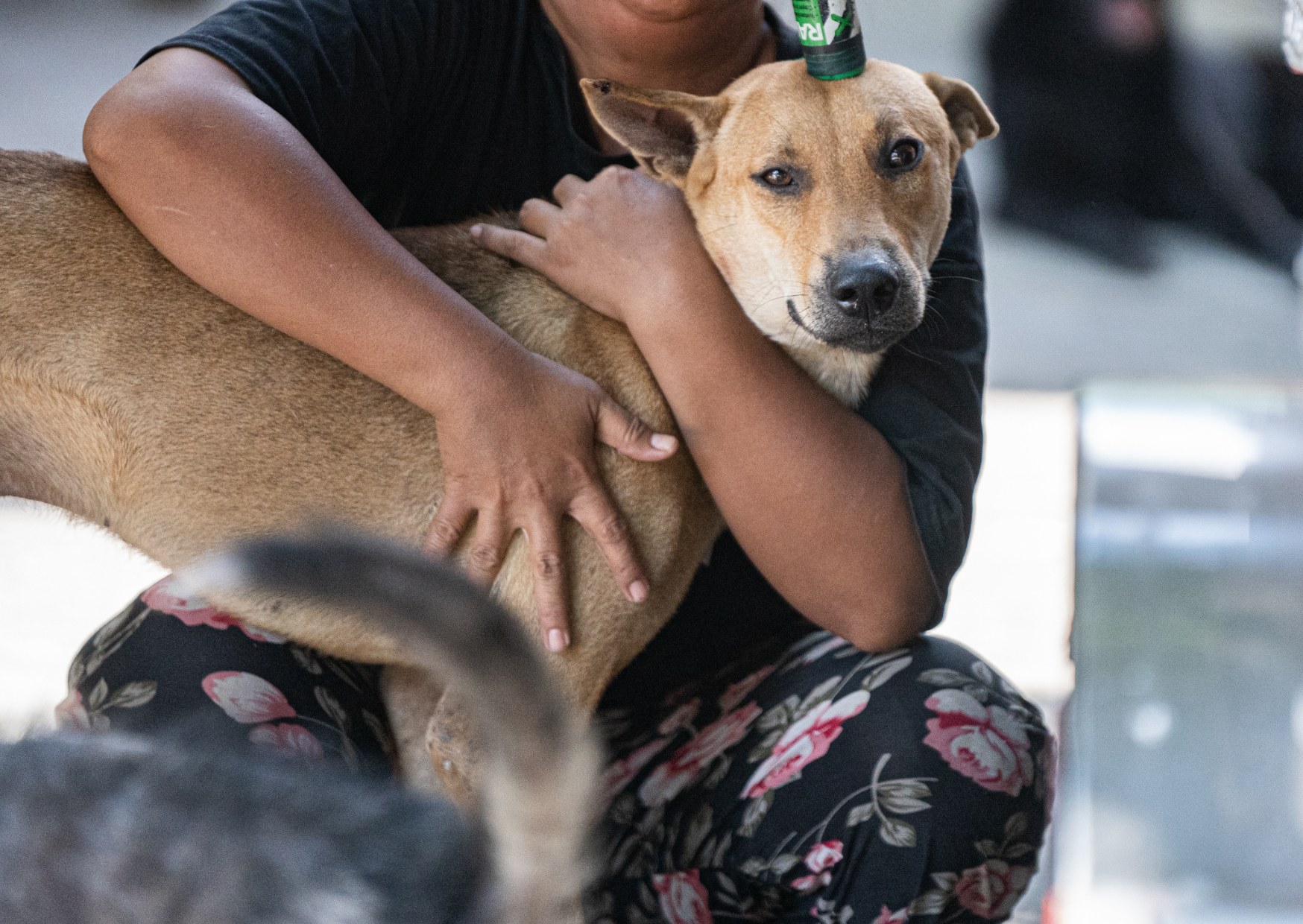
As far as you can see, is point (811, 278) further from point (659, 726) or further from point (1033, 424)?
point (1033, 424)

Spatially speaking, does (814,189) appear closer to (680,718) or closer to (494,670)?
(680,718)

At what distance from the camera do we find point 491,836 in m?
0.64

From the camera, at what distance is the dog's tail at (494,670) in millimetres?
545

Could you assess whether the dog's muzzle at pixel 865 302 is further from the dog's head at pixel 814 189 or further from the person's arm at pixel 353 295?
the person's arm at pixel 353 295

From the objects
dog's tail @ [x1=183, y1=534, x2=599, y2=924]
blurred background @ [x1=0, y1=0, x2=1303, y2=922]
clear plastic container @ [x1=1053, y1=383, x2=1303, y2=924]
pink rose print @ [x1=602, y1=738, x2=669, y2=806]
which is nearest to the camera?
dog's tail @ [x1=183, y1=534, x2=599, y2=924]

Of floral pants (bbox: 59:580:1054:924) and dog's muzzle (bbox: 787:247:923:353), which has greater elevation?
dog's muzzle (bbox: 787:247:923:353)

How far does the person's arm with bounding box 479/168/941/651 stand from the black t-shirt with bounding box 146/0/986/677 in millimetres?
78

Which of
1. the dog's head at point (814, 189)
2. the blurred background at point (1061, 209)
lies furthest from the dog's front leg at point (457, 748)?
the blurred background at point (1061, 209)

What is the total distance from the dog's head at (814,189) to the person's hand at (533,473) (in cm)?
32

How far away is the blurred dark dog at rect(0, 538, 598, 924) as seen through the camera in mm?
552

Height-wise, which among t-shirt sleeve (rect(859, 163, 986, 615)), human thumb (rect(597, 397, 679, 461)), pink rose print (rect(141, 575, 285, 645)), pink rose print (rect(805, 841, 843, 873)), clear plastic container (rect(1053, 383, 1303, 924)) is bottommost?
clear plastic container (rect(1053, 383, 1303, 924))

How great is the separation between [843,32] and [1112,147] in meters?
2.72

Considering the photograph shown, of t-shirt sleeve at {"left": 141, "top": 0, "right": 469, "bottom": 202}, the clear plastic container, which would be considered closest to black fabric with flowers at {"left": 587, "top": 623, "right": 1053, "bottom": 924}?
t-shirt sleeve at {"left": 141, "top": 0, "right": 469, "bottom": 202}

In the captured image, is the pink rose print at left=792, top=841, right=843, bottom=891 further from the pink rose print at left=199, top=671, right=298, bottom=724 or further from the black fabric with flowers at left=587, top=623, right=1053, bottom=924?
the pink rose print at left=199, top=671, right=298, bottom=724
